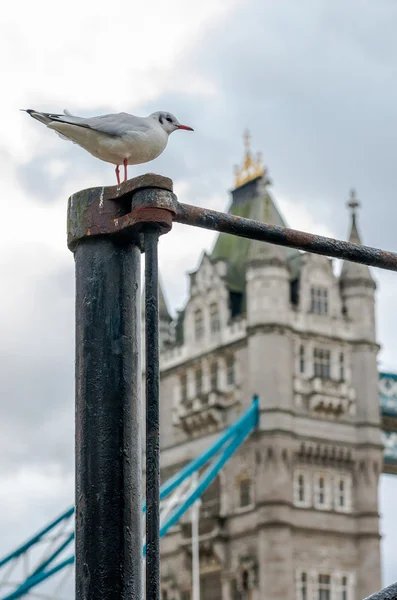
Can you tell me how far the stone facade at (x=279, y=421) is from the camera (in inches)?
1563

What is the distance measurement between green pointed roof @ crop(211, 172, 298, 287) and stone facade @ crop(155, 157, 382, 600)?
99 millimetres

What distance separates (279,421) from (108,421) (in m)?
39.2

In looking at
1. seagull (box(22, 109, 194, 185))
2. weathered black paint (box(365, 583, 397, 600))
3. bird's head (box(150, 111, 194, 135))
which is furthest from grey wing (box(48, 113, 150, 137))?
weathered black paint (box(365, 583, 397, 600))

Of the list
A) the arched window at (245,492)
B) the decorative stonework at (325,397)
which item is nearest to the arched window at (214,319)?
the decorative stonework at (325,397)

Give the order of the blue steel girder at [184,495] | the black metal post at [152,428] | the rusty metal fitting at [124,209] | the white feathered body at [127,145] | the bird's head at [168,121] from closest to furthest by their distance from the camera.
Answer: the black metal post at [152,428], the rusty metal fitting at [124,209], the white feathered body at [127,145], the bird's head at [168,121], the blue steel girder at [184,495]

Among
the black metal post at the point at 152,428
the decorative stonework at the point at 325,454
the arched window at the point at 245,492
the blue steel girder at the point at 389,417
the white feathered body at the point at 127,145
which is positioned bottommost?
the black metal post at the point at 152,428

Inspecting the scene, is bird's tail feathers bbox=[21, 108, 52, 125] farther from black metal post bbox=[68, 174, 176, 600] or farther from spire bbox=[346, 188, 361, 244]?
spire bbox=[346, 188, 361, 244]

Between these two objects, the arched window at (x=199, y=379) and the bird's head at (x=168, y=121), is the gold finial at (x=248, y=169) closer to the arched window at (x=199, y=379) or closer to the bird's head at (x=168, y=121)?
the arched window at (x=199, y=379)

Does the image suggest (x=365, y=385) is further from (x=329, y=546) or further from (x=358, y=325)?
(x=329, y=546)

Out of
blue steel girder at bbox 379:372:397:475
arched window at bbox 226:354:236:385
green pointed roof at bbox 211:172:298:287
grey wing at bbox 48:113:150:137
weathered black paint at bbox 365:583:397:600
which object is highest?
green pointed roof at bbox 211:172:298:287

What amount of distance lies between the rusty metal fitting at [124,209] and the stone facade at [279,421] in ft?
125

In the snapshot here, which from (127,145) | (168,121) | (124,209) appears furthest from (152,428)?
(168,121)

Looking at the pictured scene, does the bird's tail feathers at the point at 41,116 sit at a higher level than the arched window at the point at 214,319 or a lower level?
lower

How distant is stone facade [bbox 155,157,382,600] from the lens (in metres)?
39.7
